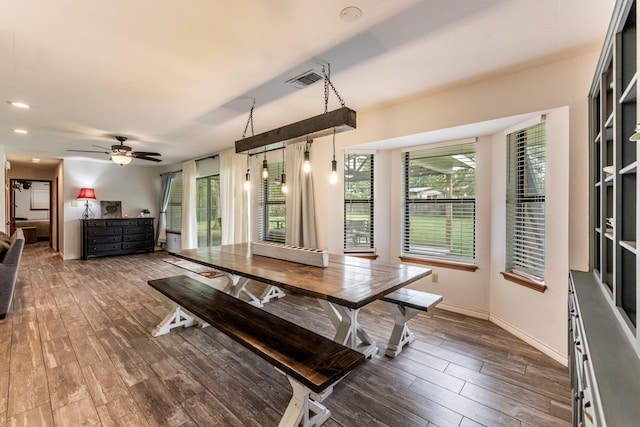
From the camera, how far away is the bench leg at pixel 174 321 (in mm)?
2943

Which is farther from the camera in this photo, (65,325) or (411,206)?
(411,206)

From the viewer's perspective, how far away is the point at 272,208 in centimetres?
530

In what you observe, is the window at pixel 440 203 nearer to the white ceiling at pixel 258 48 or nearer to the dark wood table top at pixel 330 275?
the white ceiling at pixel 258 48

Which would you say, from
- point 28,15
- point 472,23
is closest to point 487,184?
point 472,23

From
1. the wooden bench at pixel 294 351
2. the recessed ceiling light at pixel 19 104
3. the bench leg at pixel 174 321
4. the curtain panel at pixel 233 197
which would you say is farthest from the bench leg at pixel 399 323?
the recessed ceiling light at pixel 19 104

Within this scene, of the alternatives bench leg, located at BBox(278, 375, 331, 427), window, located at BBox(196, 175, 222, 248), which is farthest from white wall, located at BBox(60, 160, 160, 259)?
bench leg, located at BBox(278, 375, 331, 427)

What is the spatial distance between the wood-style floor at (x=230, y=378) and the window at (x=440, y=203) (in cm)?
86

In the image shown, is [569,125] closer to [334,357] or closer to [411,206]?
[411,206]

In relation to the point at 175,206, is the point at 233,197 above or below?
above

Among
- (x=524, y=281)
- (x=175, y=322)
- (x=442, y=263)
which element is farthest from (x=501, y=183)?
(x=175, y=322)

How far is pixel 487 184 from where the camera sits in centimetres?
331

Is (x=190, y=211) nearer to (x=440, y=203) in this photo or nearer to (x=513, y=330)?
(x=440, y=203)

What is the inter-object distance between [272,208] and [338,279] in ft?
11.1

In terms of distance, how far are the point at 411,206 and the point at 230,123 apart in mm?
2836
